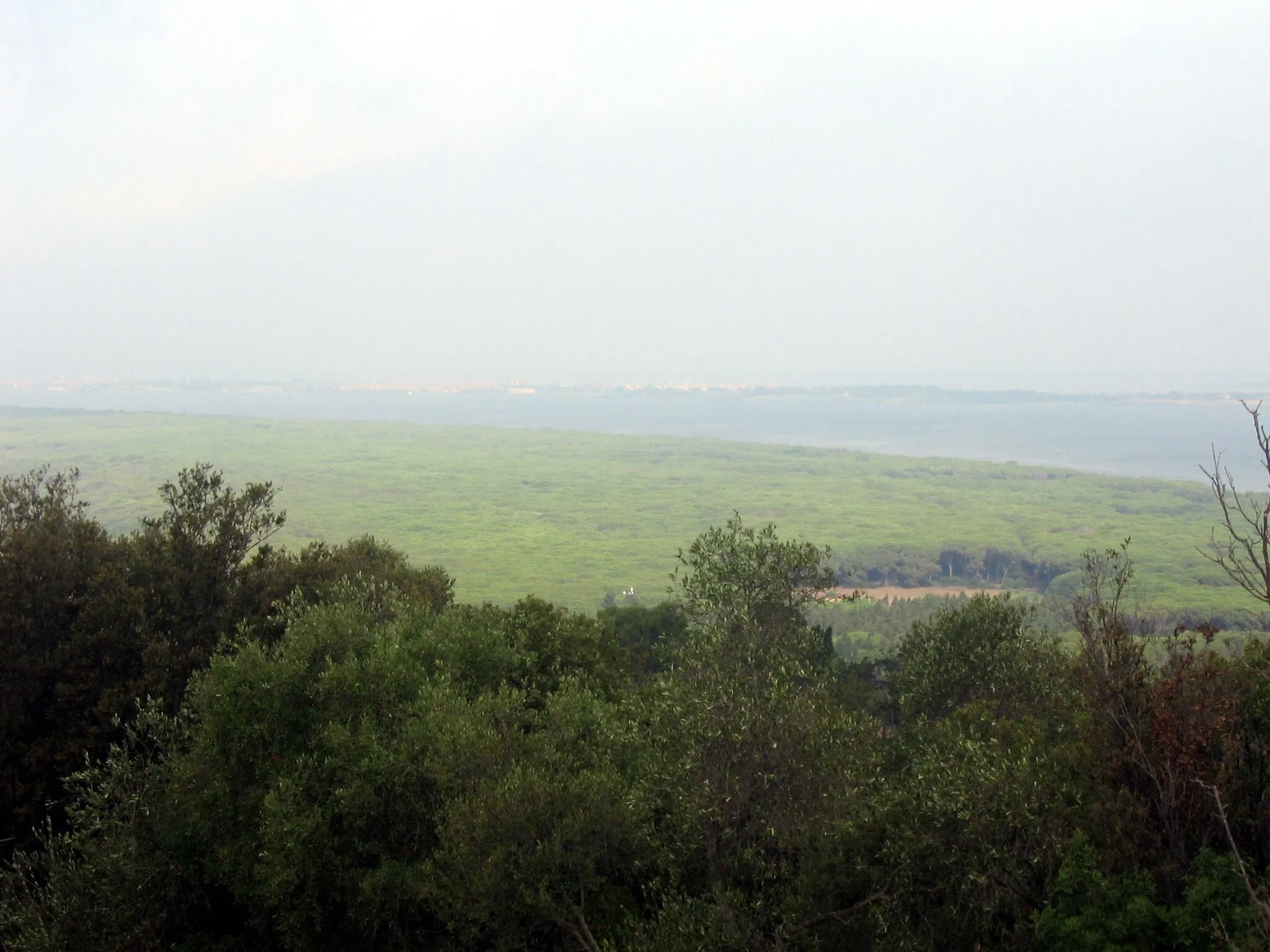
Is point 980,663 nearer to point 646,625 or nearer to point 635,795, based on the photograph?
point 635,795

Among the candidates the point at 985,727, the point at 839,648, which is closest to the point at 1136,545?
the point at 839,648

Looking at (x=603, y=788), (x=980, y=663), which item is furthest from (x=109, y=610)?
(x=980, y=663)

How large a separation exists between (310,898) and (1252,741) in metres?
16.7

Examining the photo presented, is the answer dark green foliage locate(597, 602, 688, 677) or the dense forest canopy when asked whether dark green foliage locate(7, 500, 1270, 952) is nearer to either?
the dense forest canopy

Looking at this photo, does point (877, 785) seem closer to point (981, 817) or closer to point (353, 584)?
point (981, 817)

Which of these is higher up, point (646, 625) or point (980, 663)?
point (980, 663)

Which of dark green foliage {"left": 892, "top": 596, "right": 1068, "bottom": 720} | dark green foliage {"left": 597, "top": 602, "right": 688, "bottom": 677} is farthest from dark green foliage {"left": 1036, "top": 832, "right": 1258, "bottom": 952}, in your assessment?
dark green foliage {"left": 597, "top": 602, "right": 688, "bottom": 677}

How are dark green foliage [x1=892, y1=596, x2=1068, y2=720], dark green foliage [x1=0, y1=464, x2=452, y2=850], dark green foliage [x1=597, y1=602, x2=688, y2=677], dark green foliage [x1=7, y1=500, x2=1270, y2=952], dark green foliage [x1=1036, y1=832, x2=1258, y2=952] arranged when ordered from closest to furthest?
dark green foliage [x1=1036, y1=832, x2=1258, y2=952], dark green foliage [x1=7, y1=500, x2=1270, y2=952], dark green foliage [x1=0, y1=464, x2=452, y2=850], dark green foliage [x1=892, y1=596, x2=1068, y2=720], dark green foliage [x1=597, y1=602, x2=688, y2=677]

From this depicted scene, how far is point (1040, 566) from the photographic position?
5157 inches

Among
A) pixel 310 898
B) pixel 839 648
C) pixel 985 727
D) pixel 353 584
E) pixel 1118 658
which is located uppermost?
pixel 1118 658

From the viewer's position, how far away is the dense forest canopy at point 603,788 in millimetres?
13729

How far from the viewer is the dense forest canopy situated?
13729mm

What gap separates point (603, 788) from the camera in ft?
56.0

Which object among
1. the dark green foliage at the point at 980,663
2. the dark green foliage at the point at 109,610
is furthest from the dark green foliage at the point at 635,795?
the dark green foliage at the point at 980,663
